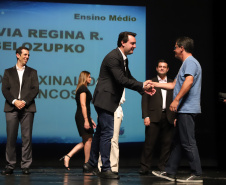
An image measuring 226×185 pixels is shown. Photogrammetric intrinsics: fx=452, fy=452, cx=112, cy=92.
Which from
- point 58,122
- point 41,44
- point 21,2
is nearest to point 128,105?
point 58,122

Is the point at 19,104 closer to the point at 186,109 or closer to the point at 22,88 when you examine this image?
the point at 22,88

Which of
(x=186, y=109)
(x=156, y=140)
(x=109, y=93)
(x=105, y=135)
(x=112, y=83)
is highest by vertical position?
(x=112, y=83)

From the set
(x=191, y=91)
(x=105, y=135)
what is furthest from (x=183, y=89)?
(x=105, y=135)

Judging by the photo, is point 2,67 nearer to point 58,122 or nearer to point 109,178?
point 58,122

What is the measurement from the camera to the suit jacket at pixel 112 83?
14.9ft

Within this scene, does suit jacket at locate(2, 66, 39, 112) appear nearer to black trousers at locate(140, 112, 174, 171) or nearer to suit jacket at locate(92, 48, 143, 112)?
suit jacket at locate(92, 48, 143, 112)

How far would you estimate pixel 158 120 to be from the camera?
5.88 meters

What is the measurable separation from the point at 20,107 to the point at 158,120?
179 centimetres

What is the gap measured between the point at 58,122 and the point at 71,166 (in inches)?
28.5

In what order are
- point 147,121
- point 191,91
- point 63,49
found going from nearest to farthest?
point 191,91 → point 147,121 → point 63,49

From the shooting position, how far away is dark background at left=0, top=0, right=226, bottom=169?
7.40 meters

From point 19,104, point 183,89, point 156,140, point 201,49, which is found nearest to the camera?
point 183,89

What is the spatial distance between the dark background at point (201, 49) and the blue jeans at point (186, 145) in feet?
8.92

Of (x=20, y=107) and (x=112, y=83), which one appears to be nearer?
(x=112, y=83)
